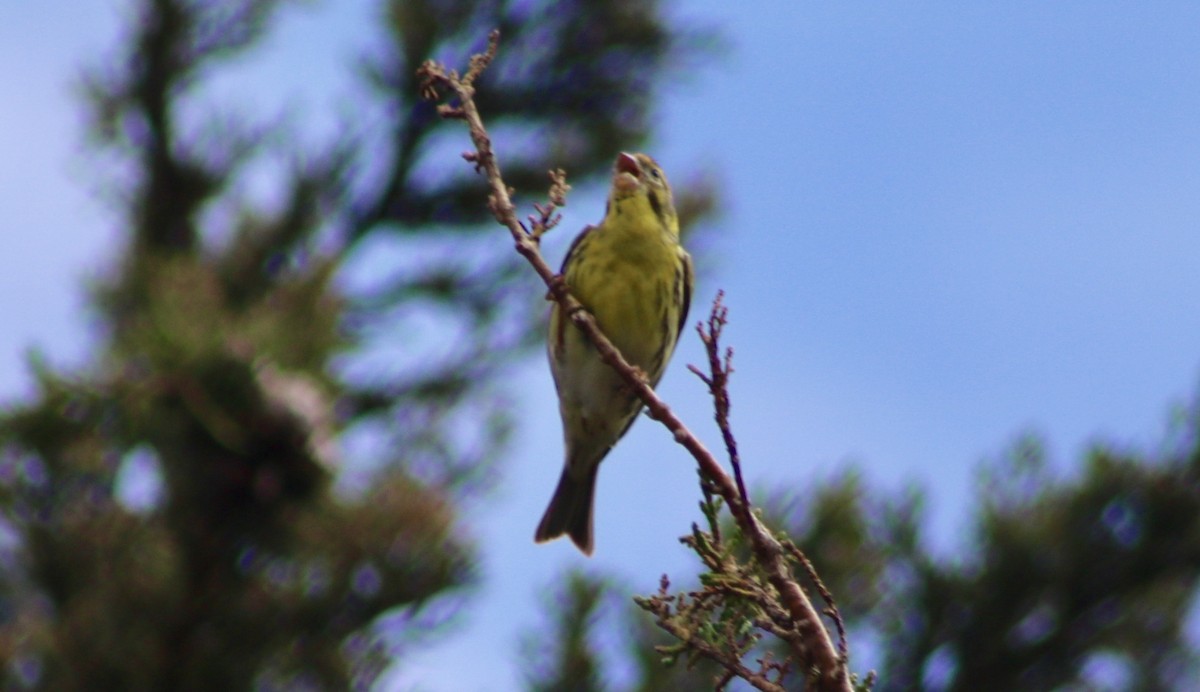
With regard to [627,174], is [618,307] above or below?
below

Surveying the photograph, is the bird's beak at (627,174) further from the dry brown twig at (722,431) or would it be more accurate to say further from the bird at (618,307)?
the dry brown twig at (722,431)

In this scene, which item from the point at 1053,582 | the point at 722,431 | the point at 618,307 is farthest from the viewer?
the point at 1053,582


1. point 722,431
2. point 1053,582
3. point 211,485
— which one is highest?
point 211,485

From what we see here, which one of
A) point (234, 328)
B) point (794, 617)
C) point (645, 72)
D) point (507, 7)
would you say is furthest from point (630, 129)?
point (794, 617)

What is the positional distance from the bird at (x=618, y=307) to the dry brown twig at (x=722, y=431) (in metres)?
0.86

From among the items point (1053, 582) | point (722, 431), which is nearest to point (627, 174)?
point (722, 431)

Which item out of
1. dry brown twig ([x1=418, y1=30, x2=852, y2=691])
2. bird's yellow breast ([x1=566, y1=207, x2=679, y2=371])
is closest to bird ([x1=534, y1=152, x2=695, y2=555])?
bird's yellow breast ([x1=566, y1=207, x2=679, y2=371])

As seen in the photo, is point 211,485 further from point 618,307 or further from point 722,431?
point 722,431

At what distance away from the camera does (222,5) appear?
→ 6.52m

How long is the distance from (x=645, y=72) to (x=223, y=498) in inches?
117

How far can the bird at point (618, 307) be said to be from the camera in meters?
3.19

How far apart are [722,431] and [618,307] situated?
1480 millimetres

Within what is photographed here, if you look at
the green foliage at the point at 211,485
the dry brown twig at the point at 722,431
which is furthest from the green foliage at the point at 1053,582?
the dry brown twig at the point at 722,431

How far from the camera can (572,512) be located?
3.62 m
